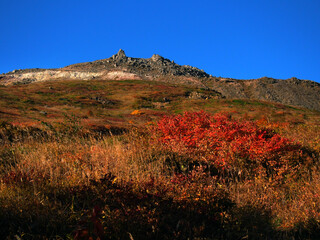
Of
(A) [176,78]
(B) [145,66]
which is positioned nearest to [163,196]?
(A) [176,78]

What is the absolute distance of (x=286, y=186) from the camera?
596 cm

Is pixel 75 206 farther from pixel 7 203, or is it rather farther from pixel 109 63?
pixel 109 63

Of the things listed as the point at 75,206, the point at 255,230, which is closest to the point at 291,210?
the point at 255,230

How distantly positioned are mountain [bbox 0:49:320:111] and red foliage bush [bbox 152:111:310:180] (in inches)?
2082

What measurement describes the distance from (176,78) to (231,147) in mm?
75364

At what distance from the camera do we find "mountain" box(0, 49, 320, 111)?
61344mm

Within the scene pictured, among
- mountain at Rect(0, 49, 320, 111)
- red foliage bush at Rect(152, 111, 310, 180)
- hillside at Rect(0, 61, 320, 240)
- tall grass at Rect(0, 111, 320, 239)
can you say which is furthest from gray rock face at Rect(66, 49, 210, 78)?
tall grass at Rect(0, 111, 320, 239)

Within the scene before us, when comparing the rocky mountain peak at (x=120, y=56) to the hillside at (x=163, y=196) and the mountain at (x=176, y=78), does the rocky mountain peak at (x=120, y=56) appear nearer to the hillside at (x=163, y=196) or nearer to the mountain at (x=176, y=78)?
the mountain at (x=176, y=78)

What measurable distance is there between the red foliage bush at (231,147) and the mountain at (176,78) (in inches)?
2082

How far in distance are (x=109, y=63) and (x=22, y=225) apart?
9835cm

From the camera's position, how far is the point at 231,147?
7.38 meters

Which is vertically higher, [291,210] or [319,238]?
[291,210]

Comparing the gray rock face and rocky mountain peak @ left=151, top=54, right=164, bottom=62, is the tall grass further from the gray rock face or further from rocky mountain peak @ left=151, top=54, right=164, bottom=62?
rocky mountain peak @ left=151, top=54, right=164, bottom=62

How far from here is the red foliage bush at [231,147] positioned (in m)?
6.72
